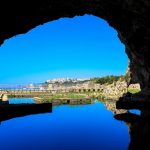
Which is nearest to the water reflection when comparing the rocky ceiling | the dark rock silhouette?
the dark rock silhouette

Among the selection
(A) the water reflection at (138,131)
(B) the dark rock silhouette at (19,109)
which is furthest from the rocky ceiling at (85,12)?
(A) the water reflection at (138,131)

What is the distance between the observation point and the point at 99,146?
21141mm

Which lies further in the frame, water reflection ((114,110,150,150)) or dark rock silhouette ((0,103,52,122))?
dark rock silhouette ((0,103,52,122))

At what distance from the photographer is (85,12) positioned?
3625cm

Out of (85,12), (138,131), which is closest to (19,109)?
(138,131)

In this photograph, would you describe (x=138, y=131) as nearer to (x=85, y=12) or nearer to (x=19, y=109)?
(x=19, y=109)

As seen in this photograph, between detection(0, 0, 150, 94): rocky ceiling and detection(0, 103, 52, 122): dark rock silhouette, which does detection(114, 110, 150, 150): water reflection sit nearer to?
A: detection(0, 103, 52, 122): dark rock silhouette

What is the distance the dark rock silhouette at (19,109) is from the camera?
25.3m

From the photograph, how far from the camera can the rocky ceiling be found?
26453mm

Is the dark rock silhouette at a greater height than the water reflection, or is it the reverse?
the dark rock silhouette

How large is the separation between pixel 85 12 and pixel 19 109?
14913mm

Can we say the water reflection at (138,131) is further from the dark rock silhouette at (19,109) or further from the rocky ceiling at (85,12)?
the rocky ceiling at (85,12)

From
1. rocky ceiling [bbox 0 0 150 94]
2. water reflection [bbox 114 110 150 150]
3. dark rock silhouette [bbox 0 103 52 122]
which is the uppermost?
rocky ceiling [bbox 0 0 150 94]

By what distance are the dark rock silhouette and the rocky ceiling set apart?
24.4 feet
